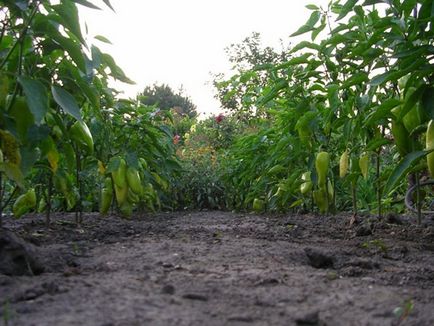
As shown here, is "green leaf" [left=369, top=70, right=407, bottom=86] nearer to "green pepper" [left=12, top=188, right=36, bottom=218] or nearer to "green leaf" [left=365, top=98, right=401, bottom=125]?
"green leaf" [left=365, top=98, right=401, bottom=125]

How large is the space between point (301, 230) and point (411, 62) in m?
1.27

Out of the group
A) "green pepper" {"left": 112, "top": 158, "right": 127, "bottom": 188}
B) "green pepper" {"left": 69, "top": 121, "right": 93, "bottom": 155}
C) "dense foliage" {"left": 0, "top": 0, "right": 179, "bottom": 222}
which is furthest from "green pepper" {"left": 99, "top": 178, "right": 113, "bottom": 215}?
"green pepper" {"left": 69, "top": 121, "right": 93, "bottom": 155}

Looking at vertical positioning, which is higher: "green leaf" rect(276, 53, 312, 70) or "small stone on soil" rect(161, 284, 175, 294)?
"green leaf" rect(276, 53, 312, 70)

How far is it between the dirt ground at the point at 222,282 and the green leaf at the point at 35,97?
45cm

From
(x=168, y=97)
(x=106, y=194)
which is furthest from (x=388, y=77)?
(x=168, y=97)

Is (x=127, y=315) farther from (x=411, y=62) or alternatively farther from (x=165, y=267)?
(x=411, y=62)

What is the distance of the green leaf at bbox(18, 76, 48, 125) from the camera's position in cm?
144

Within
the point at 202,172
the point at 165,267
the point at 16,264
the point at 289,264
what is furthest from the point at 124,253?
the point at 202,172

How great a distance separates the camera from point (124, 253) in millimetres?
1949

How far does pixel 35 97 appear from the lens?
147cm

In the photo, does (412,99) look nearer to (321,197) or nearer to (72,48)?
(72,48)

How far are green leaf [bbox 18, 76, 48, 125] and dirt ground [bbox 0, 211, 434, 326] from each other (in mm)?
450

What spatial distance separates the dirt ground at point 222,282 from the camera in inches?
45.4

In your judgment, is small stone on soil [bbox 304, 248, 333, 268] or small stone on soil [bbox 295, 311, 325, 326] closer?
small stone on soil [bbox 295, 311, 325, 326]
